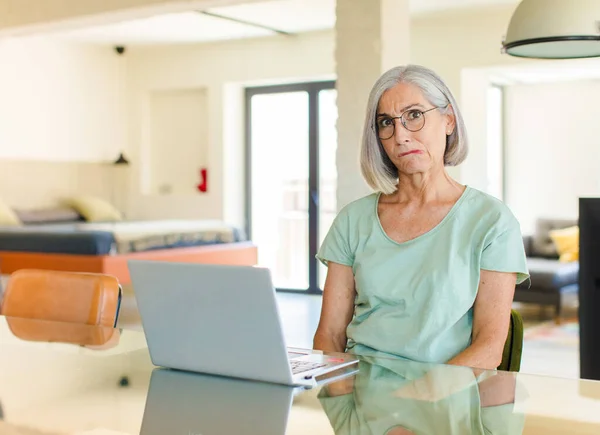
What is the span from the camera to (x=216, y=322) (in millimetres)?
1521

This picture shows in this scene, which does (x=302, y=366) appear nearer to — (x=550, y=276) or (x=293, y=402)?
(x=293, y=402)

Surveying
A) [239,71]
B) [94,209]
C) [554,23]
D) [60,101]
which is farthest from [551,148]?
[554,23]

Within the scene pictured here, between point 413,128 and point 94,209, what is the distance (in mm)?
7206

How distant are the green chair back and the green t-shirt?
0.33 feet

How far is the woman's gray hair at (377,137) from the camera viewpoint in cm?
194

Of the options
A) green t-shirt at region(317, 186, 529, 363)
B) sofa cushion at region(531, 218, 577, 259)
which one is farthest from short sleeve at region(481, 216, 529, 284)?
sofa cushion at region(531, 218, 577, 259)

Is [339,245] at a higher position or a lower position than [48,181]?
lower

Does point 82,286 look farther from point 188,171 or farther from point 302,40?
point 188,171

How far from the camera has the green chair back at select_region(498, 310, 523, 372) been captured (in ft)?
6.33

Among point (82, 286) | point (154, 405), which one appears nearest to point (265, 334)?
point (154, 405)

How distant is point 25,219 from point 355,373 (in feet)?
23.4

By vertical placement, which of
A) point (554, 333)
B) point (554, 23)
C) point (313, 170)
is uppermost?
point (554, 23)

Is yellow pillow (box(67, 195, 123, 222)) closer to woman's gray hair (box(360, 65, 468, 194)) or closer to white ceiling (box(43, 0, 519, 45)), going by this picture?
white ceiling (box(43, 0, 519, 45))

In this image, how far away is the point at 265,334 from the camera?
1.47 m
